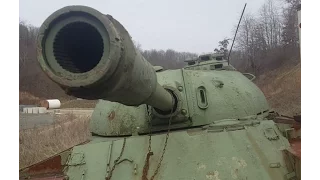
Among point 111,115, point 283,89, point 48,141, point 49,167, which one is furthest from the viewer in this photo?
point 283,89

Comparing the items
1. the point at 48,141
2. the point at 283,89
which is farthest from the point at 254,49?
the point at 48,141

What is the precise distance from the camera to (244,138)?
482 cm

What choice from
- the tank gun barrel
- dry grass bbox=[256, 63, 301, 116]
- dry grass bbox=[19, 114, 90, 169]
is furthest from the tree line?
Result: the tank gun barrel

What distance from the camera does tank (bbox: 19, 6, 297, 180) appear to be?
2938 mm

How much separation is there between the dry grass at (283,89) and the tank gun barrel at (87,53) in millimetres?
19502

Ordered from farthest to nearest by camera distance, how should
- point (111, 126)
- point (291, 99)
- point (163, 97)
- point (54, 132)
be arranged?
point (291, 99) < point (54, 132) < point (111, 126) < point (163, 97)

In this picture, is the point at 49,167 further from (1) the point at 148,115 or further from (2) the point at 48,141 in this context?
(2) the point at 48,141

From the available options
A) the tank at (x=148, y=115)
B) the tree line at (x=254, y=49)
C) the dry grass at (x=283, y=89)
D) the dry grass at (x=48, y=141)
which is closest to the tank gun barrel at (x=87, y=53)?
the tank at (x=148, y=115)

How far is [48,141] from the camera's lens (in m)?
16.7

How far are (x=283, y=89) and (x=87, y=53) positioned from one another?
91.0ft

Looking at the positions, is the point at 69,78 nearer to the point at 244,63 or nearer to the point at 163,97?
the point at 163,97

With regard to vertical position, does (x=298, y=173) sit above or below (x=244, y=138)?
below
